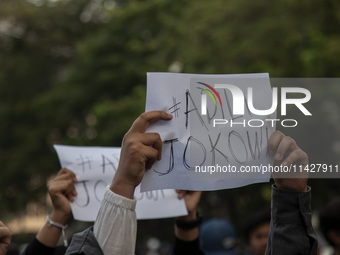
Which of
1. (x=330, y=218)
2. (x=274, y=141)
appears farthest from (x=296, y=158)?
(x=330, y=218)

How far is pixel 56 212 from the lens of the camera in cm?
344

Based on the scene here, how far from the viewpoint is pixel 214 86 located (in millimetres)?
2594

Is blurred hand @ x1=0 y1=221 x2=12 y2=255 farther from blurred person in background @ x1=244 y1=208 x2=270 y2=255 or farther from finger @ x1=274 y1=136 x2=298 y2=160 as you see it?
blurred person in background @ x1=244 y1=208 x2=270 y2=255

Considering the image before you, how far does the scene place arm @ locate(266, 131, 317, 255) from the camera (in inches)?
89.1

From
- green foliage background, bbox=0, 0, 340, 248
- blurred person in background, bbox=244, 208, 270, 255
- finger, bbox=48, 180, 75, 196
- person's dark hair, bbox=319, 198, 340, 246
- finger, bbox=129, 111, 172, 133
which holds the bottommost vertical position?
blurred person in background, bbox=244, 208, 270, 255

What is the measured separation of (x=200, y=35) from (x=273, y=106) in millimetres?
9633

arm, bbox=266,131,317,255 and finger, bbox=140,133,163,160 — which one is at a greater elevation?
finger, bbox=140,133,163,160

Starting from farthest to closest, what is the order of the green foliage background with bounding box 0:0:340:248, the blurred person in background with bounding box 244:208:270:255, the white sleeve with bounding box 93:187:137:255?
the green foliage background with bounding box 0:0:340:248
the blurred person in background with bounding box 244:208:270:255
the white sleeve with bounding box 93:187:137:255

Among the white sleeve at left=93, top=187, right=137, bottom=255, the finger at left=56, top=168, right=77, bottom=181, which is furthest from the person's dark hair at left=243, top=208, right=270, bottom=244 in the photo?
the white sleeve at left=93, top=187, right=137, bottom=255

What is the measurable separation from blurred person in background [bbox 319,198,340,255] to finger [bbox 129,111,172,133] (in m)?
1.98

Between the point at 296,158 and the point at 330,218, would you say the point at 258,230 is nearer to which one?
the point at 330,218

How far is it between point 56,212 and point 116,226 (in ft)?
4.22

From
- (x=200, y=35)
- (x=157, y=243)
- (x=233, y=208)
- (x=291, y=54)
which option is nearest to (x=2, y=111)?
(x=157, y=243)

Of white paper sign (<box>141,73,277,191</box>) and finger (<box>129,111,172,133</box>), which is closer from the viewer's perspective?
finger (<box>129,111,172,133</box>)
